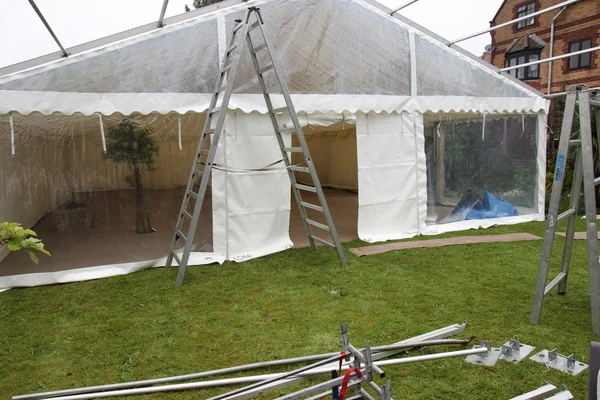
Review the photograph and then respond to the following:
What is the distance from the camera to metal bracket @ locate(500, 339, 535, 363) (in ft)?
8.00

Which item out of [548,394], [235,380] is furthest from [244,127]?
[548,394]

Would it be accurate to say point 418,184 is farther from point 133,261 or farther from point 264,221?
point 133,261

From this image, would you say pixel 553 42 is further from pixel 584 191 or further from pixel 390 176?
pixel 584 191

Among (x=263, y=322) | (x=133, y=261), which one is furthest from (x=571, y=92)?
(x=133, y=261)

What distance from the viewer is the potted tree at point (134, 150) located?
439 cm

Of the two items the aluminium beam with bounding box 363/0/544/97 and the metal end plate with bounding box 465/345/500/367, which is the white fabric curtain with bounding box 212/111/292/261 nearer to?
the aluminium beam with bounding box 363/0/544/97

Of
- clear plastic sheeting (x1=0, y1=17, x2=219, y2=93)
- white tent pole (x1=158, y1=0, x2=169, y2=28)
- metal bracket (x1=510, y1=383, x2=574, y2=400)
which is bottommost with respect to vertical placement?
metal bracket (x1=510, y1=383, x2=574, y2=400)

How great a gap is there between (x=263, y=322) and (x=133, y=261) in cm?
207

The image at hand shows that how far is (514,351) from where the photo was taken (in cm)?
247

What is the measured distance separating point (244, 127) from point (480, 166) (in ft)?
11.5

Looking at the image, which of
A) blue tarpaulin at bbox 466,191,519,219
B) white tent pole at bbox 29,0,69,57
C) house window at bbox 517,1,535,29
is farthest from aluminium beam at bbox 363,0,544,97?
house window at bbox 517,1,535,29

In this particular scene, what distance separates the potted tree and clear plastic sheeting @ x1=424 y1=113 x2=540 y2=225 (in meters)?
3.48

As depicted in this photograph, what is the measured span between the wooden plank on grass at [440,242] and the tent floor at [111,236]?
179cm

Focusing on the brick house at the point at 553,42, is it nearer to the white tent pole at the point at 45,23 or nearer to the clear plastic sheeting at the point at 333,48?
the clear plastic sheeting at the point at 333,48
